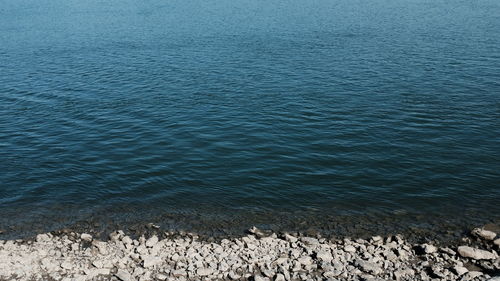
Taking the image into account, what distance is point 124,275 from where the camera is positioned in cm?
2267

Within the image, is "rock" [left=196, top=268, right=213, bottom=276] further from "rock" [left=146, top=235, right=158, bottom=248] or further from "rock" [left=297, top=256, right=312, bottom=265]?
"rock" [left=297, top=256, right=312, bottom=265]

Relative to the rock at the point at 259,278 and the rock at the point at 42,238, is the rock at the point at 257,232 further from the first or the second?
the rock at the point at 42,238

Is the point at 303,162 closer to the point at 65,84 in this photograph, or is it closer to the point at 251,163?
the point at 251,163

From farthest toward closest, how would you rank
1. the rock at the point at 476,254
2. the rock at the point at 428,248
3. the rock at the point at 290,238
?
the rock at the point at 290,238
the rock at the point at 428,248
the rock at the point at 476,254

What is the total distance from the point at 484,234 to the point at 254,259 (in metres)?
13.1

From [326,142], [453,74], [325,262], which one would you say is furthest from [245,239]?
[453,74]

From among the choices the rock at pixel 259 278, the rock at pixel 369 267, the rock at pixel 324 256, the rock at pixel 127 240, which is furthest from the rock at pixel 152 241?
the rock at pixel 369 267

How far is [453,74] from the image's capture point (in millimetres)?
55250

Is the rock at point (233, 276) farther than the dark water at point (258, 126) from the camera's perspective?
No

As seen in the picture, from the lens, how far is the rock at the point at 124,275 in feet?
73.8

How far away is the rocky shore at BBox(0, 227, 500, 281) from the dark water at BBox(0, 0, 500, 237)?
3633mm

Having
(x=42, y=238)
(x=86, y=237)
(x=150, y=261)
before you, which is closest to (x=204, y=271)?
(x=150, y=261)

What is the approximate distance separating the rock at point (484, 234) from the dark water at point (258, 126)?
233 centimetres

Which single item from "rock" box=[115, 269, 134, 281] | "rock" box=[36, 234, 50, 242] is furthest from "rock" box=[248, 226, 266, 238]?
"rock" box=[36, 234, 50, 242]
